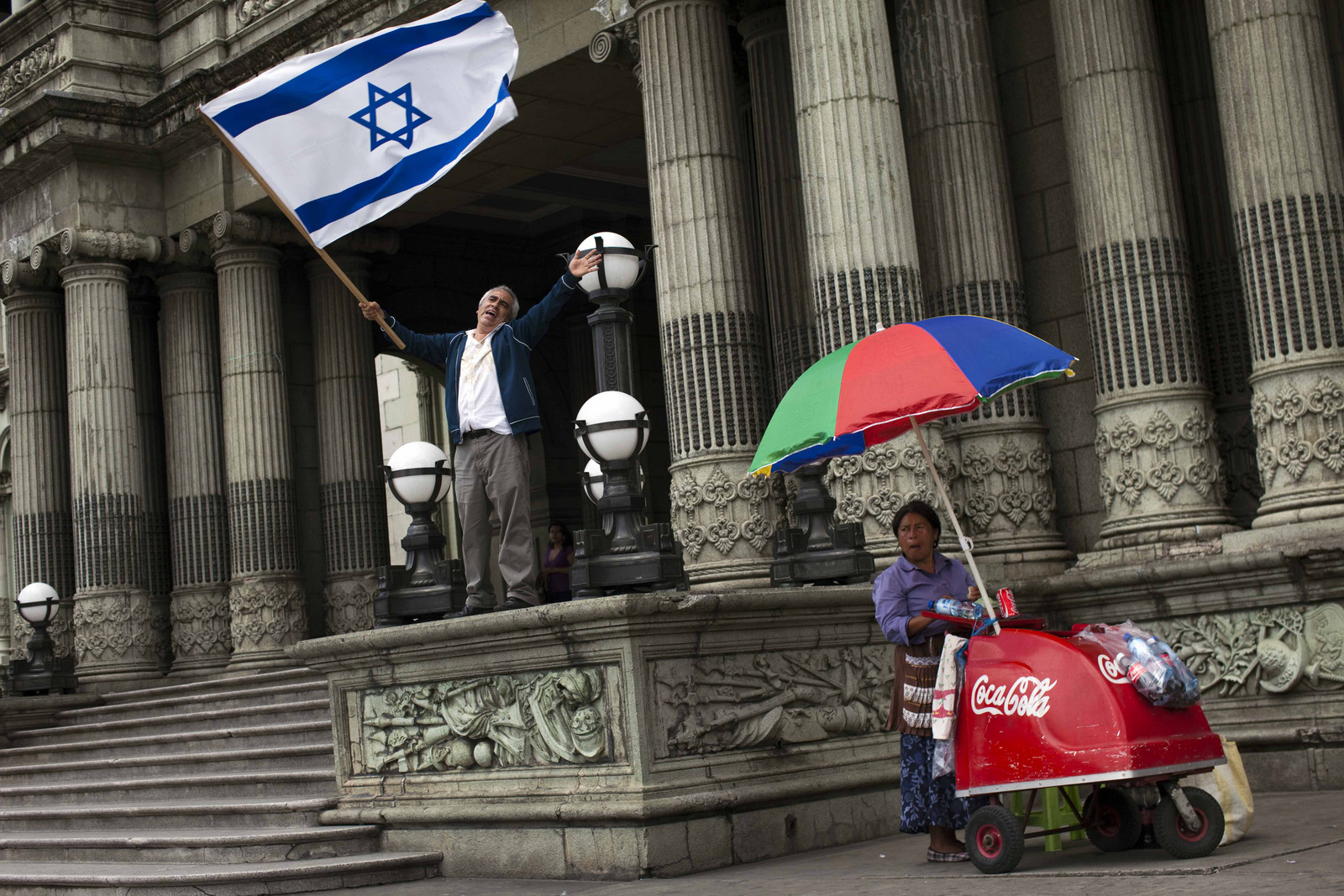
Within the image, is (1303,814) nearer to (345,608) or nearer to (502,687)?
(502,687)

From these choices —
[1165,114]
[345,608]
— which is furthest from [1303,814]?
[345,608]

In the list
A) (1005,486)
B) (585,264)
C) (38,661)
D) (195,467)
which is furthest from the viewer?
(195,467)

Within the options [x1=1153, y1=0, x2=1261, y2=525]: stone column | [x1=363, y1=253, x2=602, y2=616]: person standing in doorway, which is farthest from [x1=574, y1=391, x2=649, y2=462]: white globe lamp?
[x1=1153, y1=0, x2=1261, y2=525]: stone column

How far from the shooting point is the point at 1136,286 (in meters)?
12.8

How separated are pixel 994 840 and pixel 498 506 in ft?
12.7

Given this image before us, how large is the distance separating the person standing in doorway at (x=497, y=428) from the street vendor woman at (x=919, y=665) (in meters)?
2.57

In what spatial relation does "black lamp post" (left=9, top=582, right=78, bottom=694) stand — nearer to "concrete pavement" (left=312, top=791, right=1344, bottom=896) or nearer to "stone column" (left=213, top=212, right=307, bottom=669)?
"stone column" (left=213, top=212, right=307, bottom=669)

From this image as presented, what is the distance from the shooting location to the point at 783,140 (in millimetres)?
15367

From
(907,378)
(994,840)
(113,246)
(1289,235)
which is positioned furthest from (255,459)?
(994,840)

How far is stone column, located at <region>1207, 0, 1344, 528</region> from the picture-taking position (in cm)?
1159

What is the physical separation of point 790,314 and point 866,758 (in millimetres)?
5871

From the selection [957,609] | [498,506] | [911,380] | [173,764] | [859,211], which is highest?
[859,211]

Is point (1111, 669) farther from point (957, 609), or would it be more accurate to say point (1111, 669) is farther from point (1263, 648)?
point (1263, 648)

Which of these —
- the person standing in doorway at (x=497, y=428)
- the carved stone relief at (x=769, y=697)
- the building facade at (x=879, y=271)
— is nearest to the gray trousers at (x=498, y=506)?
the person standing in doorway at (x=497, y=428)
